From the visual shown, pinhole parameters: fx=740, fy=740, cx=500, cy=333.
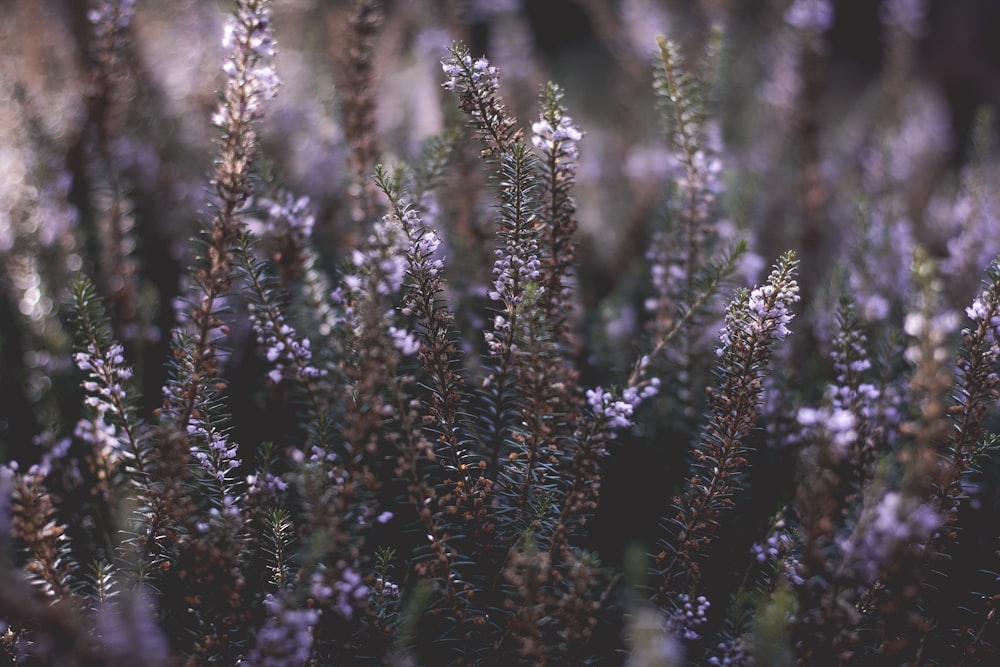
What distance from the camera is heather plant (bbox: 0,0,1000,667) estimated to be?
1514 mm

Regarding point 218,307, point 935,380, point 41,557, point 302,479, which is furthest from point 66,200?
point 935,380

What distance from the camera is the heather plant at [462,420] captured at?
1514 millimetres

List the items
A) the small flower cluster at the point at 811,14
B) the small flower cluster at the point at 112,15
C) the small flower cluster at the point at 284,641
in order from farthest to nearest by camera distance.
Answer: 1. the small flower cluster at the point at 811,14
2. the small flower cluster at the point at 112,15
3. the small flower cluster at the point at 284,641

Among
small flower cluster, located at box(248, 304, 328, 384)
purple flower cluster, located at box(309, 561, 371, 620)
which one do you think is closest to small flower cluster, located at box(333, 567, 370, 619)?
purple flower cluster, located at box(309, 561, 371, 620)

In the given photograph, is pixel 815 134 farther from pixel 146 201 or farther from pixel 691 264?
pixel 146 201

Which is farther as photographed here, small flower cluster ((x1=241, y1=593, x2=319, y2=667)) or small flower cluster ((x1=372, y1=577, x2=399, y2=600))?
small flower cluster ((x1=372, y1=577, x2=399, y2=600))

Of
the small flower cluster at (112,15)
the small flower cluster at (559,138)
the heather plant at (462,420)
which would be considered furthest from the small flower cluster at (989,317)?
the small flower cluster at (112,15)

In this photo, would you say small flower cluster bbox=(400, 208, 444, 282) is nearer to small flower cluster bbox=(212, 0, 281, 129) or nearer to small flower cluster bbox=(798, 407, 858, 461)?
small flower cluster bbox=(212, 0, 281, 129)

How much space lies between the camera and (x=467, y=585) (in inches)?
68.0

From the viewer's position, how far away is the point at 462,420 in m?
1.84

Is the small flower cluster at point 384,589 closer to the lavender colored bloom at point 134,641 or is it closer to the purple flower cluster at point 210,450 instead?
the purple flower cluster at point 210,450

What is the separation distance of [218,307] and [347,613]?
860 millimetres

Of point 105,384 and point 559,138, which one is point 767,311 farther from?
point 105,384

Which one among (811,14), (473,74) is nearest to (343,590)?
(473,74)
